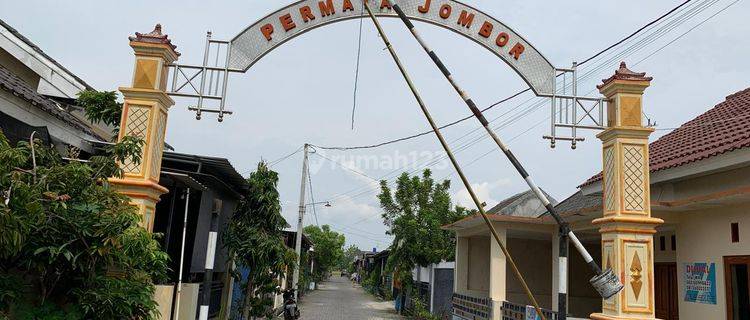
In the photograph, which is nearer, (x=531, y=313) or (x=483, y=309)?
A: (x=531, y=313)

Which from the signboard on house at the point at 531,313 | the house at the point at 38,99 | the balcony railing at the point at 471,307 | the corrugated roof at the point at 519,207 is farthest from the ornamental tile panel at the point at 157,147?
the corrugated roof at the point at 519,207

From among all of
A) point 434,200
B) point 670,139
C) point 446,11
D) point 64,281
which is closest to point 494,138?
point 446,11

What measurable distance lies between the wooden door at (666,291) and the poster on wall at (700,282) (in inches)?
37.8

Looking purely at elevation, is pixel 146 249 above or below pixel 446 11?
below

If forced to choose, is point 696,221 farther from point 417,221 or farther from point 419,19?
point 417,221

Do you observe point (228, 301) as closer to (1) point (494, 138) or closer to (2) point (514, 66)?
(2) point (514, 66)

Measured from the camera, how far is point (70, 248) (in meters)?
5.07

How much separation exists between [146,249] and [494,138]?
10.9 feet

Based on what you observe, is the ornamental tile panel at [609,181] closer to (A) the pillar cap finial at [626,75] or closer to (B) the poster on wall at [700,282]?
(A) the pillar cap finial at [626,75]

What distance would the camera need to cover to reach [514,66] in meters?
7.12

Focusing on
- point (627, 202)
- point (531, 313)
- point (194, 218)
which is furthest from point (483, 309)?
point (627, 202)

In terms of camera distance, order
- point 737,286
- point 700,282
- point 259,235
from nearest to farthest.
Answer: point 737,286 → point 700,282 → point 259,235

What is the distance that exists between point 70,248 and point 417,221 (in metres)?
15.3

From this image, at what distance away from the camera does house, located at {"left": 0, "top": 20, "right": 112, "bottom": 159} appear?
6.72m
